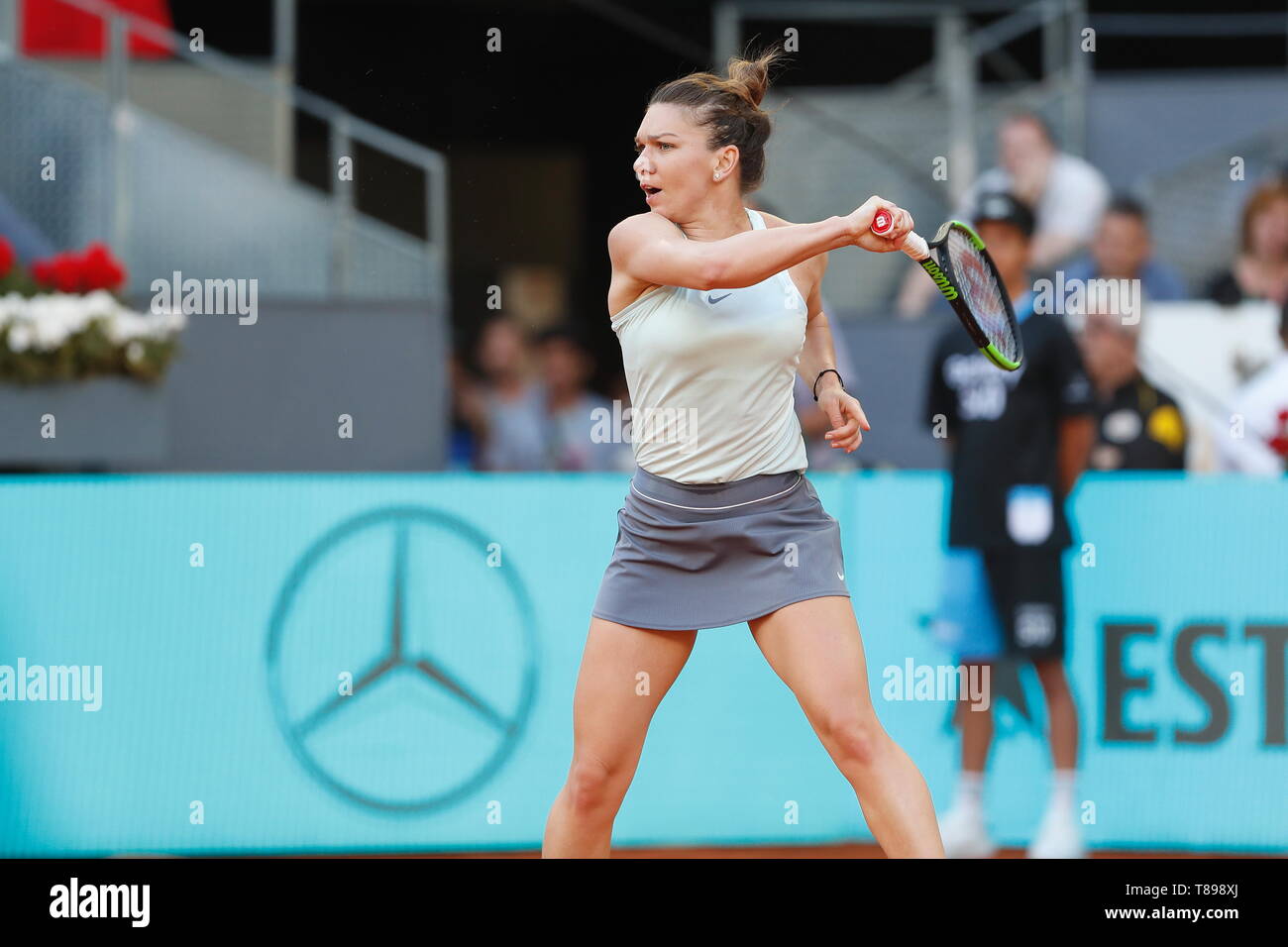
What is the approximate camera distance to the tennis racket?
3633 mm

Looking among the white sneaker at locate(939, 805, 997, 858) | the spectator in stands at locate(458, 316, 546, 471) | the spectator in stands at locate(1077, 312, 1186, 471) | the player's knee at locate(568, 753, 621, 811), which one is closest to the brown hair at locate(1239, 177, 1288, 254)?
the spectator in stands at locate(1077, 312, 1186, 471)

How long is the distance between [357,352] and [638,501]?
4836 mm

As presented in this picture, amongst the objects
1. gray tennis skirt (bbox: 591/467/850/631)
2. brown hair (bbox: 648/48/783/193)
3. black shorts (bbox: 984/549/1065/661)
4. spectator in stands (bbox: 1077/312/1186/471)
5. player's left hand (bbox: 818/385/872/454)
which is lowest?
black shorts (bbox: 984/549/1065/661)

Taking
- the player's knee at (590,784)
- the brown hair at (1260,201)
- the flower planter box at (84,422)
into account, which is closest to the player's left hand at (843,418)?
the player's knee at (590,784)

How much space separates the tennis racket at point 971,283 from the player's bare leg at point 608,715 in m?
0.99

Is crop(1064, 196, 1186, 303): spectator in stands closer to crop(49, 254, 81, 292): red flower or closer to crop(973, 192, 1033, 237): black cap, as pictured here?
crop(973, 192, 1033, 237): black cap

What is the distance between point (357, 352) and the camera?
28.0 ft

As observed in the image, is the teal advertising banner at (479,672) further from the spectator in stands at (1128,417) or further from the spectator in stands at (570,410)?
the spectator in stands at (570,410)

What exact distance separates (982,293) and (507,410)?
5.67m

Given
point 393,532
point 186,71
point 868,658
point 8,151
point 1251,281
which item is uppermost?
point 186,71

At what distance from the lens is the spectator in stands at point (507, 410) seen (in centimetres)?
938

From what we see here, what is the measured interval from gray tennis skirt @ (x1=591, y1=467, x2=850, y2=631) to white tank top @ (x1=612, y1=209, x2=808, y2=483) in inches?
2.1
